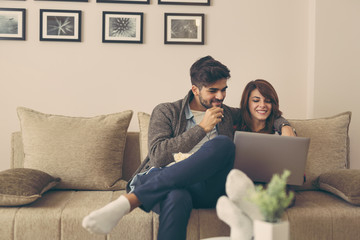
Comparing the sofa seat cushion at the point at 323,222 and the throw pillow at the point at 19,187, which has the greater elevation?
the throw pillow at the point at 19,187

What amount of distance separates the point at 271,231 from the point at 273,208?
63 millimetres

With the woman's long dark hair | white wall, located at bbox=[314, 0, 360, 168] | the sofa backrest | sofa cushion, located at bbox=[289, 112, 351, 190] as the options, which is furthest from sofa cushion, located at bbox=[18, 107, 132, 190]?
white wall, located at bbox=[314, 0, 360, 168]

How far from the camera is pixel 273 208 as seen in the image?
0.99 metres

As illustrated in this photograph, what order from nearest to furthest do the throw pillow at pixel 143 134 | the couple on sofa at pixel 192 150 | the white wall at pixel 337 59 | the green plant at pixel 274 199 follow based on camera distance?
the green plant at pixel 274 199, the couple on sofa at pixel 192 150, the throw pillow at pixel 143 134, the white wall at pixel 337 59

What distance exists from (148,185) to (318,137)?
4.01 ft

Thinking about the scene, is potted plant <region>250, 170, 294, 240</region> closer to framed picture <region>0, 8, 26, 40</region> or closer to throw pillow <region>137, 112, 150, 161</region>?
throw pillow <region>137, 112, 150, 161</region>

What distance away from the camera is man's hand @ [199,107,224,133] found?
198 cm

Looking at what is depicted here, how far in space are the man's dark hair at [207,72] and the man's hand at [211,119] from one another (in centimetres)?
17

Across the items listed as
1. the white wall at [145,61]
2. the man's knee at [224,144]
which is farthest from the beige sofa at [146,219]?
the white wall at [145,61]

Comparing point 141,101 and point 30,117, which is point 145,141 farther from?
point 30,117

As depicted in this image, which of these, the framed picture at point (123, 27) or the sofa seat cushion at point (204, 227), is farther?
the framed picture at point (123, 27)

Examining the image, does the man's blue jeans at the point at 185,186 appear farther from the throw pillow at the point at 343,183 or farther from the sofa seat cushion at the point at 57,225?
the throw pillow at the point at 343,183

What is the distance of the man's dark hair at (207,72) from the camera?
6.86 ft

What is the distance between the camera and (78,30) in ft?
8.62
